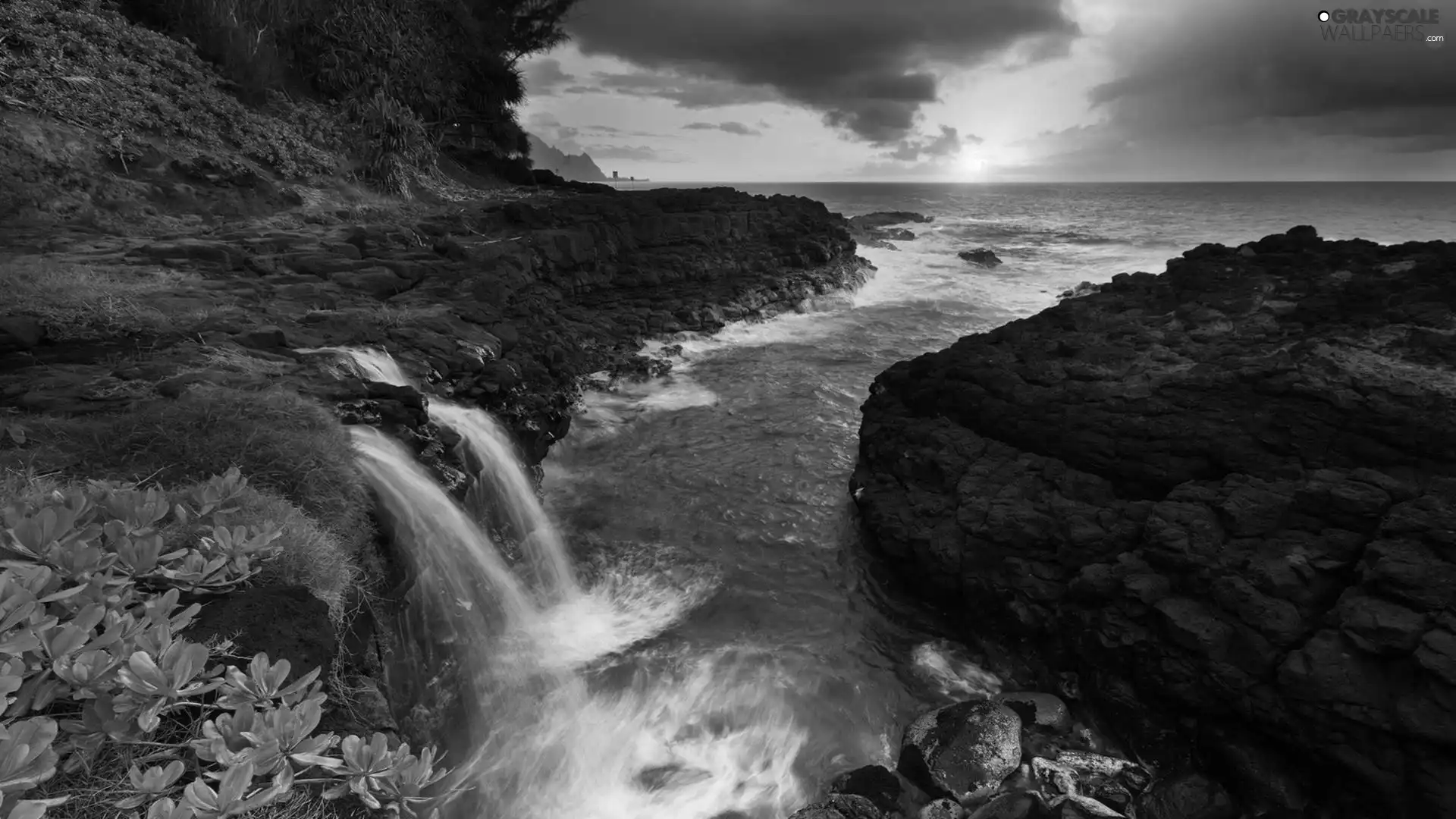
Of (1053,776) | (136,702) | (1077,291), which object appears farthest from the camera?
(1077,291)

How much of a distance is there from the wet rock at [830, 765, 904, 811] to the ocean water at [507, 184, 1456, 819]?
1.06 ft

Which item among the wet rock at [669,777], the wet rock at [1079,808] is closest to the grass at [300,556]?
the wet rock at [669,777]

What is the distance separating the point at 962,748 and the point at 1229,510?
3.99 metres

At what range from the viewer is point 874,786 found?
229 inches

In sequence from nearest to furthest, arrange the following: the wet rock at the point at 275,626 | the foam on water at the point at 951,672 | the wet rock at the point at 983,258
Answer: the wet rock at the point at 275,626 < the foam on water at the point at 951,672 < the wet rock at the point at 983,258

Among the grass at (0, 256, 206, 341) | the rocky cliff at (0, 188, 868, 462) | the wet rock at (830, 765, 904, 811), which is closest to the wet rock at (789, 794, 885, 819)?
the wet rock at (830, 765, 904, 811)

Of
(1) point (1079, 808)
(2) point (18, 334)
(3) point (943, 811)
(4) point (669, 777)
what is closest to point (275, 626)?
(4) point (669, 777)

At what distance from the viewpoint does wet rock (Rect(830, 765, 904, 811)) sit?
223 inches

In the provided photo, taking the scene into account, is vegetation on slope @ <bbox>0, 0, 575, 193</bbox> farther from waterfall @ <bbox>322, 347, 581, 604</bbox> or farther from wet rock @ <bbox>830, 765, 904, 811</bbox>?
wet rock @ <bbox>830, 765, 904, 811</bbox>

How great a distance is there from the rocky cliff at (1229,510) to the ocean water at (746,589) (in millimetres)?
1123

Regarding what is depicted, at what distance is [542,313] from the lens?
1662 centimetres

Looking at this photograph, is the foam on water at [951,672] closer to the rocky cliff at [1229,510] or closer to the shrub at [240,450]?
the rocky cliff at [1229,510]

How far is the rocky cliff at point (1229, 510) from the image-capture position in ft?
17.1

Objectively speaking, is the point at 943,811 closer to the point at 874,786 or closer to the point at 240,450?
the point at 874,786
